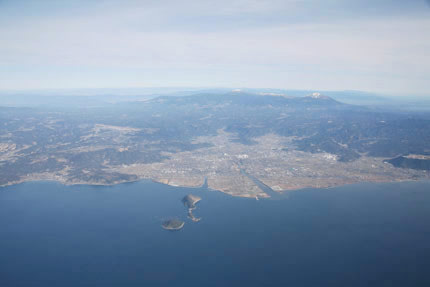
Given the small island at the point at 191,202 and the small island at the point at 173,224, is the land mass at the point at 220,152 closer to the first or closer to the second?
the small island at the point at 191,202

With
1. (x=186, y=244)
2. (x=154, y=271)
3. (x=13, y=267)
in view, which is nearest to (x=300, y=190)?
(x=186, y=244)

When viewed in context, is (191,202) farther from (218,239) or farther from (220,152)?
(220,152)

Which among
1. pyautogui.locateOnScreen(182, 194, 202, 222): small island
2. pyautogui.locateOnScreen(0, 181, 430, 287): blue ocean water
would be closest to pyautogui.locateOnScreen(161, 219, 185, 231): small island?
pyautogui.locateOnScreen(0, 181, 430, 287): blue ocean water

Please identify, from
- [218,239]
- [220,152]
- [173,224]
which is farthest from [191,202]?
[220,152]

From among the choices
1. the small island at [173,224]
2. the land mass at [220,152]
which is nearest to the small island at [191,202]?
the small island at [173,224]

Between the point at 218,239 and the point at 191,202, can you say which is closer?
the point at 218,239
